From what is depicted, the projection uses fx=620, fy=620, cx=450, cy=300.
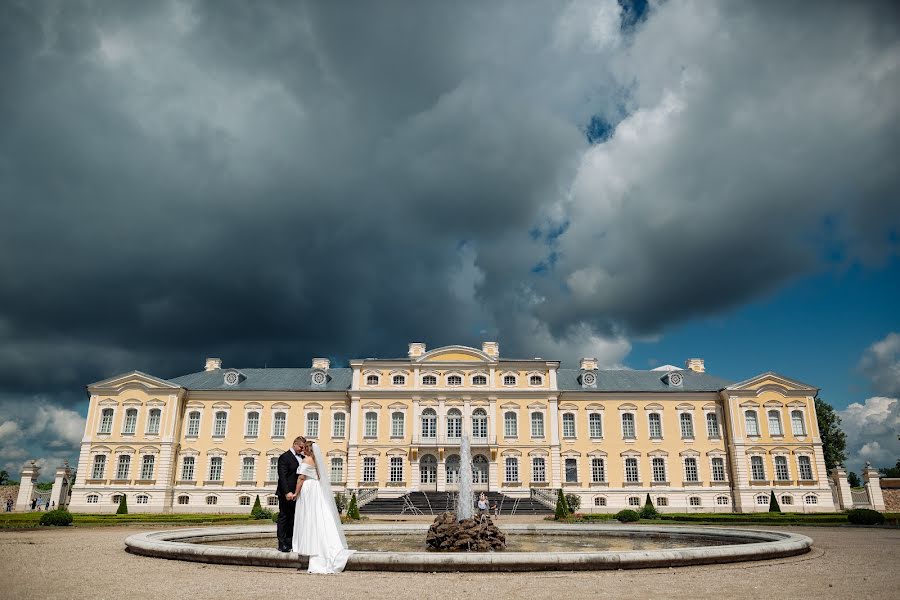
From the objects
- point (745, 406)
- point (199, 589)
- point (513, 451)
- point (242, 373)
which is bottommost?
point (199, 589)

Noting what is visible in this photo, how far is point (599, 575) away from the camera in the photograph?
29.4 ft

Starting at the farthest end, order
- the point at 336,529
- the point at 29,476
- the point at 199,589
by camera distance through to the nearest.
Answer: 1. the point at 29,476
2. the point at 336,529
3. the point at 199,589

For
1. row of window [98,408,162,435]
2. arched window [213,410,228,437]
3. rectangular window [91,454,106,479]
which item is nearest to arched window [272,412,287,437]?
arched window [213,410,228,437]

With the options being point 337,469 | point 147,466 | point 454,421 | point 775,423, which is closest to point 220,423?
point 147,466

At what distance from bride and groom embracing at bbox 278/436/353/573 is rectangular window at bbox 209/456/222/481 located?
33054 mm

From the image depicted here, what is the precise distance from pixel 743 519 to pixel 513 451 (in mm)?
15152

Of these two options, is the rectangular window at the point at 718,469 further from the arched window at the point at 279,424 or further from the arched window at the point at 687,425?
the arched window at the point at 279,424

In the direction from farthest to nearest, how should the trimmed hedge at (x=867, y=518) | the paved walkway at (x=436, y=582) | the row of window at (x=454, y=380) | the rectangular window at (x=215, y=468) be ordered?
the row of window at (x=454, y=380), the rectangular window at (x=215, y=468), the trimmed hedge at (x=867, y=518), the paved walkway at (x=436, y=582)

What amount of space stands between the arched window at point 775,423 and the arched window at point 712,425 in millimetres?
3231

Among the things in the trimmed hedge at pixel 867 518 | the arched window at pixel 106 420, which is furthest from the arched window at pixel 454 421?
the trimmed hedge at pixel 867 518

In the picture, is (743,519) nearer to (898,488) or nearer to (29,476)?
(898,488)

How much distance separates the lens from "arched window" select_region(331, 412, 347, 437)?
1617 inches

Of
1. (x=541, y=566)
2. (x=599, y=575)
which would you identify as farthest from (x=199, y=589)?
(x=599, y=575)

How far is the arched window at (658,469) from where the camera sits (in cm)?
4000
